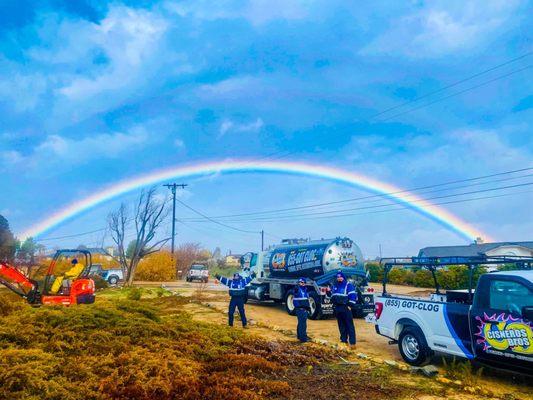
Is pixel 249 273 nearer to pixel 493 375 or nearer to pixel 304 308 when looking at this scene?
pixel 304 308

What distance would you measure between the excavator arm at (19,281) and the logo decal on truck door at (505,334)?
45.0 feet

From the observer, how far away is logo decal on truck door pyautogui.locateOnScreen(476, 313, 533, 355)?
21.4ft

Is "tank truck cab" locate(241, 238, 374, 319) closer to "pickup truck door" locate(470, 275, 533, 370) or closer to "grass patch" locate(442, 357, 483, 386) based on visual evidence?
"grass patch" locate(442, 357, 483, 386)

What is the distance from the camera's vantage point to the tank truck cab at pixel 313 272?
16.0m

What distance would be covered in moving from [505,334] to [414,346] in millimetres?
2158

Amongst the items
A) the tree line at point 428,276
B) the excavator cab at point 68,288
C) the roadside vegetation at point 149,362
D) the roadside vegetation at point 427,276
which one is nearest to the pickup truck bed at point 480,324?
the roadside vegetation at point 149,362

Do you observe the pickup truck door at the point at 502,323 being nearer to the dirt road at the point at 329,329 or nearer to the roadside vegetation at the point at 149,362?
the roadside vegetation at the point at 149,362

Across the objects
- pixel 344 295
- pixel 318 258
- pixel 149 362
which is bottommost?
pixel 149 362

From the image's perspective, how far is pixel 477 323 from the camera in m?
7.34

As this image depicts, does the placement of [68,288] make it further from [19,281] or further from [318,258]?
[318,258]

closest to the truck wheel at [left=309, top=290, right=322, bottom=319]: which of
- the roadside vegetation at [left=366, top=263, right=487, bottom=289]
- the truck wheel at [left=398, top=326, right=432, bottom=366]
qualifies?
the truck wheel at [left=398, top=326, right=432, bottom=366]

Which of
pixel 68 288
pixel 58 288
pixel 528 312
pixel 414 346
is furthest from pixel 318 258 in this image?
pixel 528 312

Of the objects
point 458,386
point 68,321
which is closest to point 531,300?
point 458,386

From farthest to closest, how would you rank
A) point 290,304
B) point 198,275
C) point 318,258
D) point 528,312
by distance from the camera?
point 198,275 < point 290,304 < point 318,258 < point 528,312
